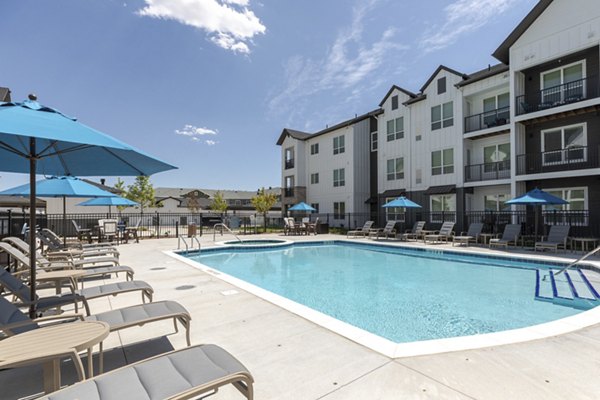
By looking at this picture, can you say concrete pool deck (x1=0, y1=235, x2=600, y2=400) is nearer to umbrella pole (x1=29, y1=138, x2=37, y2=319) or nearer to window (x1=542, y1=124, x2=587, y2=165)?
umbrella pole (x1=29, y1=138, x2=37, y2=319)

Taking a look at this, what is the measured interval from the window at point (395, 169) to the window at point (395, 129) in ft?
5.70

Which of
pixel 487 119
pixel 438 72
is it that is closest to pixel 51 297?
pixel 487 119

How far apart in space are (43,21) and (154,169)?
28.6 feet

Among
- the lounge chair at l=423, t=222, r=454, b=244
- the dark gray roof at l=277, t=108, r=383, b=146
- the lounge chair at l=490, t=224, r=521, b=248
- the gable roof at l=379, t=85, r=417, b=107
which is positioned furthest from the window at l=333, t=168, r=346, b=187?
the lounge chair at l=490, t=224, r=521, b=248

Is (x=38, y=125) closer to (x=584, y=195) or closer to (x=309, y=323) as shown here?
(x=309, y=323)

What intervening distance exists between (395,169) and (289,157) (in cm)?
1229

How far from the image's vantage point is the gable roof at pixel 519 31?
1412 cm

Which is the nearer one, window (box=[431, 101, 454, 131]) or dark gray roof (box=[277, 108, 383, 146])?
window (box=[431, 101, 454, 131])

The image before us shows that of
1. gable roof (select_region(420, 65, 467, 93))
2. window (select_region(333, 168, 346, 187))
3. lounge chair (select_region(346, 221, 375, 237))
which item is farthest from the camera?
window (select_region(333, 168, 346, 187))

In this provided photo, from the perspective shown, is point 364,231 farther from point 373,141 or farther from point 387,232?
point 373,141

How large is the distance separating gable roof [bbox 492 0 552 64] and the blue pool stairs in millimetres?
12524

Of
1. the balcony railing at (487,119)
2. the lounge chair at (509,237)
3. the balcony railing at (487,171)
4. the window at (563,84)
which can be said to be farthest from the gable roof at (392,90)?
the lounge chair at (509,237)

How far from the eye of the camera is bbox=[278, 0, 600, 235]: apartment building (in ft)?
44.8

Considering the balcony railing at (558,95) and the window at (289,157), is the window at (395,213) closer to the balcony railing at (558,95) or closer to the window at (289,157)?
the balcony railing at (558,95)
